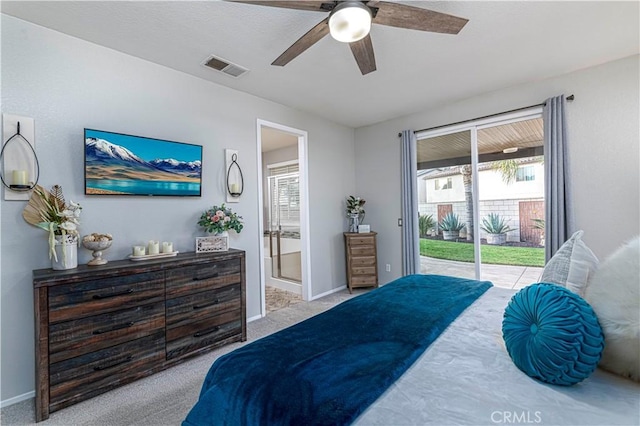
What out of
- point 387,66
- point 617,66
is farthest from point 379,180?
point 617,66

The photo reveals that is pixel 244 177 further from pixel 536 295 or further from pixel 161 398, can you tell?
pixel 536 295

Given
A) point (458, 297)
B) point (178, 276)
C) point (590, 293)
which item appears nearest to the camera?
point (590, 293)

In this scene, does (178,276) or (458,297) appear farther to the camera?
(178,276)

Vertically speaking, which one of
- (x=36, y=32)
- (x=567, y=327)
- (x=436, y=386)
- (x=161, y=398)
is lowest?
(x=161, y=398)

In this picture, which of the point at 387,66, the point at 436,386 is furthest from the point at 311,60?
the point at 436,386

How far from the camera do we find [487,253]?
381 cm

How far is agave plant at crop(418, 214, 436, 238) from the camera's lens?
4.29 meters

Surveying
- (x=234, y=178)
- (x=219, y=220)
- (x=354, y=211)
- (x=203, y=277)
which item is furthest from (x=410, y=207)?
(x=203, y=277)

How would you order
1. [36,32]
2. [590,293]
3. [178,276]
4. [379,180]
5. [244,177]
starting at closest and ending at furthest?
[590,293] < [36,32] < [178,276] < [244,177] < [379,180]

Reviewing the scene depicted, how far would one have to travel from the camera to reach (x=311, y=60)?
2727 mm

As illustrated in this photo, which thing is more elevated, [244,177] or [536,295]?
[244,177]

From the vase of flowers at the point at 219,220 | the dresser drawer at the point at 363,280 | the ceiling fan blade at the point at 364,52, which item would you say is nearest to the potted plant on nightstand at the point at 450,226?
the dresser drawer at the point at 363,280

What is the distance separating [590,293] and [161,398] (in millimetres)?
2565

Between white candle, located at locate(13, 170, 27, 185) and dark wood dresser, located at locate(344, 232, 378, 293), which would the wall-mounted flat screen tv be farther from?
dark wood dresser, located at locate(344, 232, 378, 293)
